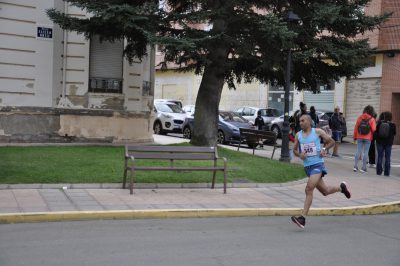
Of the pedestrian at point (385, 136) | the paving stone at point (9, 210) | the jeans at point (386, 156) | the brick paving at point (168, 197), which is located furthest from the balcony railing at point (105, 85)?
the paving stone at point (9, 210)

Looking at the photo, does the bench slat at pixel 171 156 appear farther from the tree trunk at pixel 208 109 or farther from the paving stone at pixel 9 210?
the tree trunk at pixel 208 109

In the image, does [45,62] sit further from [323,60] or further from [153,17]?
[323,60]

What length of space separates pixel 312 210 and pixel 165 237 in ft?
10.7

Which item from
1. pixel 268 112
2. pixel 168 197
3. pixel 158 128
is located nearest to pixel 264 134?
pixel 168 197

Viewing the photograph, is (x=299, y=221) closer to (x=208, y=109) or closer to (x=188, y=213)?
(x=188, y=213)

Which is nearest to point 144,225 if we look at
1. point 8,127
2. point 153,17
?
point 153,17

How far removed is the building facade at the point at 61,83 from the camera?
52.3 feet

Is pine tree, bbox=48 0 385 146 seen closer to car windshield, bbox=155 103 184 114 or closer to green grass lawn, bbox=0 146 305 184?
green grass lawn, bbox=0 146 305 184

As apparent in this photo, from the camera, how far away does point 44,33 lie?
646 inches

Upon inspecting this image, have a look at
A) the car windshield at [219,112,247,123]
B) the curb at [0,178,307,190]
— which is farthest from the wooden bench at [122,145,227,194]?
the car windshield at [219,112,247,123]

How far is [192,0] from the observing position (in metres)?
14.3

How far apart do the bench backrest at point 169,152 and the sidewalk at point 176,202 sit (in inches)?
24.9

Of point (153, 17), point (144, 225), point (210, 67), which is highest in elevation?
point (153, 17)

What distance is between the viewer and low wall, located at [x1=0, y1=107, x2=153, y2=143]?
52.7 ft
